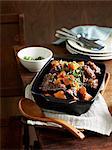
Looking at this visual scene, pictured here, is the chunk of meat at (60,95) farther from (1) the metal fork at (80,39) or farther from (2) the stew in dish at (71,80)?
(1) the metal fork at (80,39)

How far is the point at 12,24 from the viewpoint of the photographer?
168cm

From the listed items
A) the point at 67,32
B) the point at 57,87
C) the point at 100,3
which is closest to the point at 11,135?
the point at 67,32

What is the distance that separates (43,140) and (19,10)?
1.22 metres

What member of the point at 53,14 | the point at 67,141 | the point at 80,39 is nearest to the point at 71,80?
the point at 67,141

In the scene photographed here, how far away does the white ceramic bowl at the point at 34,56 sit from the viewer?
1.14m

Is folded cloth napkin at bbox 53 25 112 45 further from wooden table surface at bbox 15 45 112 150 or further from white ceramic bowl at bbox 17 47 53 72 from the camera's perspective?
wooden table surface at bbox 15 45 112 150

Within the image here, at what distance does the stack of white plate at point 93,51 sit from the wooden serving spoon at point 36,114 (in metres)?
0.45

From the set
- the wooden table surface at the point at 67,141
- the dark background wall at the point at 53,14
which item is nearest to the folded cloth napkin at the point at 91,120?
the wooden table surface at the point at 67,141

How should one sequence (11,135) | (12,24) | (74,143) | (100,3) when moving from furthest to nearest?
(100,3)
(12,24)
(11,135)
(74,143)

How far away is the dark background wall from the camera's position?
6.25 feet

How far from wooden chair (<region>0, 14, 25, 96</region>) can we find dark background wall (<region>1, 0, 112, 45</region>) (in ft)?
0.58

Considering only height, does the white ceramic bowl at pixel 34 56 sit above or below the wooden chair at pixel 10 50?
above

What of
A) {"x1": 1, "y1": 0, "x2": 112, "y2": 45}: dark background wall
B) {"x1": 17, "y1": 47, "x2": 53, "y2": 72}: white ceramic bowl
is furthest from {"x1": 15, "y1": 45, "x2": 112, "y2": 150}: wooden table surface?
{"x1": 1, "y1": 0, "x2": 112, "y2": 45}: dark background wall

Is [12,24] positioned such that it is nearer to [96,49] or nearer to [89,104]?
[96,49]
